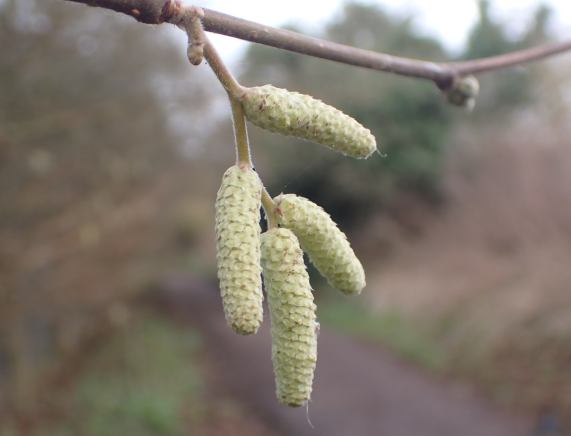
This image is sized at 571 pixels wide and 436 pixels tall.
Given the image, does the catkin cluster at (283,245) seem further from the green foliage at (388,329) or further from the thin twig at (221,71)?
the green foliage at (388,329)

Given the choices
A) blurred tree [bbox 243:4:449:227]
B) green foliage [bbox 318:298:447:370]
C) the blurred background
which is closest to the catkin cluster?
the blurred background

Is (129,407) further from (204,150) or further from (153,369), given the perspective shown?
(204,150)

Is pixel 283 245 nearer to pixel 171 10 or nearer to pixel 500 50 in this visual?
pixel 171 10

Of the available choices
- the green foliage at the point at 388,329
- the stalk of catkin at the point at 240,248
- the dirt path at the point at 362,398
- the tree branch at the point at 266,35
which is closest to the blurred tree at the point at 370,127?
the green foliage at the point at 388,329

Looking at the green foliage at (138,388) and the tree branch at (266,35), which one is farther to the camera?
the green foliage at (138,388)

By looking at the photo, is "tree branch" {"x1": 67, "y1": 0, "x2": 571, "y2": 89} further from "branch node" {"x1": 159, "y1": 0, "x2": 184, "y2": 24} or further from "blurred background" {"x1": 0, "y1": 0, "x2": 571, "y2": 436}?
"blurred background" {"x1": 0, "y1": 0, "x2": 571, "y2": 436}

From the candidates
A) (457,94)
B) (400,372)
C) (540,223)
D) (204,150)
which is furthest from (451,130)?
(457,94)

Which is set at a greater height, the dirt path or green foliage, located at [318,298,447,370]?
green foliage, located at [318,298,447,370]
